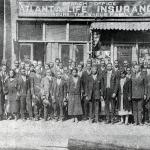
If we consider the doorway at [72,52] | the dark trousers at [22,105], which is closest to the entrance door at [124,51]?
the doorway at [72,52]

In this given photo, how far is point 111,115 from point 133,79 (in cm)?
92

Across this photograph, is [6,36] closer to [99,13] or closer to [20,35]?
[20,35]

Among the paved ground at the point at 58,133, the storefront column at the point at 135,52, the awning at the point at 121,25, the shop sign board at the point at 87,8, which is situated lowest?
the paved ground at the point at 58,133

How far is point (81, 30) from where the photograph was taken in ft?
40.4

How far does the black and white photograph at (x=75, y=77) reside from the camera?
7.55 meters

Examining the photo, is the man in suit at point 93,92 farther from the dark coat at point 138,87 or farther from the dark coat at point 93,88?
the dark coat at point 138,87

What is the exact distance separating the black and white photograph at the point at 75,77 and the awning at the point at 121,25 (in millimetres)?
29

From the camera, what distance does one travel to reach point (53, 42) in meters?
12.4

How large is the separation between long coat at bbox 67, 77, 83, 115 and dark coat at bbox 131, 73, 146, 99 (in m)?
1.16

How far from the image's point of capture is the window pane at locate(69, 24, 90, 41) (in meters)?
12.3

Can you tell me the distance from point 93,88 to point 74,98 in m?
0.47

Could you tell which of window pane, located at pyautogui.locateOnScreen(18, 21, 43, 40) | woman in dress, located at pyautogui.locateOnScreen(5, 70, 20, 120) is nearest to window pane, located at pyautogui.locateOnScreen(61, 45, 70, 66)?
window pane, located at pyautogui.locateOnScreen(18, 21, 43, 40)

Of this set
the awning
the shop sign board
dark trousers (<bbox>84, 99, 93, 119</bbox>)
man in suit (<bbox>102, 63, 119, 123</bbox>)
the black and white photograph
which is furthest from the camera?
the shop sign board

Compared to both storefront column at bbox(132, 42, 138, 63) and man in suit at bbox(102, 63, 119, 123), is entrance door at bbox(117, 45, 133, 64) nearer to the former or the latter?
storefront column at bbox(132, 42, 138, 63)
